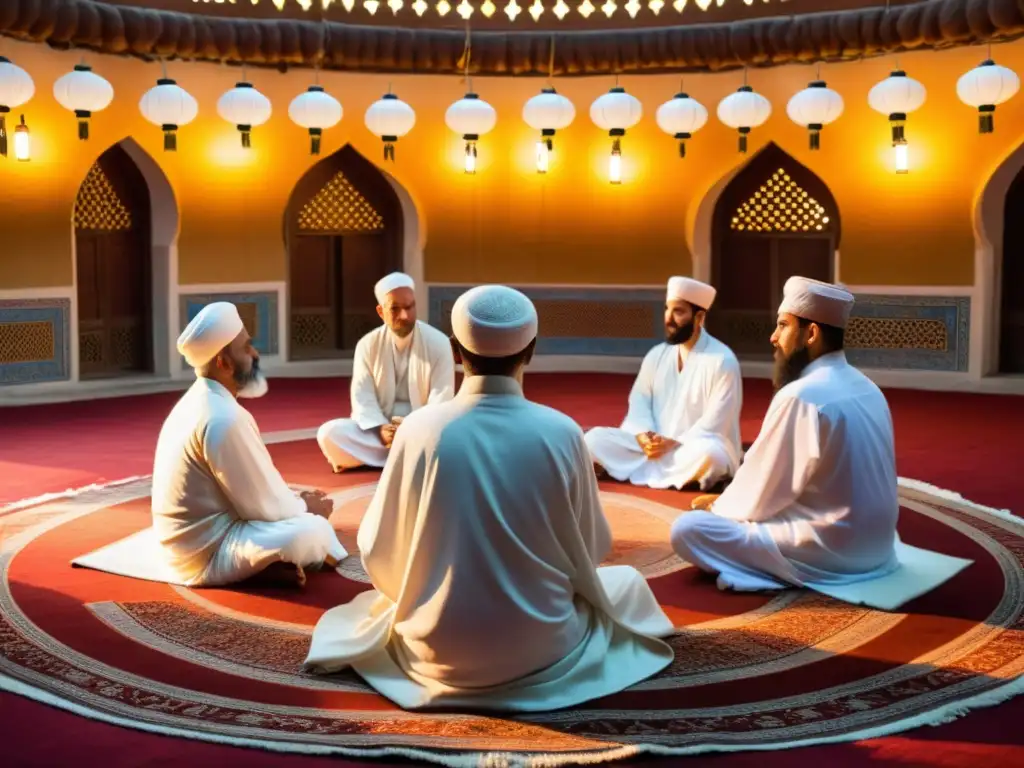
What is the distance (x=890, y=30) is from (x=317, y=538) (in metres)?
6.42

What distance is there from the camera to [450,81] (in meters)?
10.8

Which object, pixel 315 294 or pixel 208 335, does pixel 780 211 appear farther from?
pixel 208 335

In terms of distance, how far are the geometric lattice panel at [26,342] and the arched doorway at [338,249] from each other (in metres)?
2.19

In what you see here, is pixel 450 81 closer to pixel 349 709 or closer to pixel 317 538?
pixel 317 538

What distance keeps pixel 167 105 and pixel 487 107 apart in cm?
230

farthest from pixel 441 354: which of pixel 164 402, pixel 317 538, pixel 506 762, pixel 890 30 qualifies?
pixel 890 30

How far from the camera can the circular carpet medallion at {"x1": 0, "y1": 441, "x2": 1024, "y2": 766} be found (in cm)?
329

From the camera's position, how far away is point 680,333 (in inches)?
257

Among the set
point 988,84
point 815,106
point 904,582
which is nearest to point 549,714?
point 904,582

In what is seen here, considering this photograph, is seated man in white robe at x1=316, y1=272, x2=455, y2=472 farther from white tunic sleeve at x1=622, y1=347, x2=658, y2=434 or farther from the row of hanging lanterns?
the row of hanging lanterns

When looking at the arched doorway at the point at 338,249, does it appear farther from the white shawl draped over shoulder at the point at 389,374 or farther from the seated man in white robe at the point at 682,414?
the seated man in white robe at the point at 682,414

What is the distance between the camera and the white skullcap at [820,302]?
455 cm

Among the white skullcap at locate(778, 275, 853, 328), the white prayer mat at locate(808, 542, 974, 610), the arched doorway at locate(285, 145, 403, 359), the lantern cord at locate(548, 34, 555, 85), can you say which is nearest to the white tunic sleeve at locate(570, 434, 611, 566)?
the white prayer mat at locate(808, 542, 974, 610)

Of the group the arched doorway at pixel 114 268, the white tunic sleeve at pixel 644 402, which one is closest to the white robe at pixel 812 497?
the white tunic sleeve at pixel 644 402
